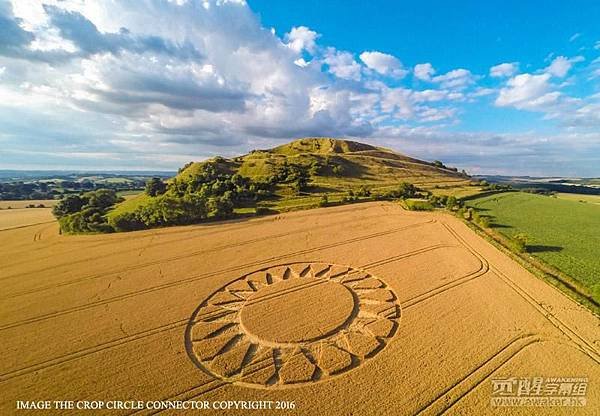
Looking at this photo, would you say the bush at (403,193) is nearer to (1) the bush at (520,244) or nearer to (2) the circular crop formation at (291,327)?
(1) the bush at (520,244)

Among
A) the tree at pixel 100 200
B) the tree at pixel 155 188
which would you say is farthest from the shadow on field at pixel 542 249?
the tree at pixel 100 200

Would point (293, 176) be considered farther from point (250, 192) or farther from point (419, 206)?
point (419, 206)

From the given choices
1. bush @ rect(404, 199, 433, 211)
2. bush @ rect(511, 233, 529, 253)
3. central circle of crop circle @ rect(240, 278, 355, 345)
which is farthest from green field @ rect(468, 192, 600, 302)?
central circle of crop circle @ rect(240, 278, 355, 345)

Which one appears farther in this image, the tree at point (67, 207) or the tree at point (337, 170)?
the tree at point (337, 170)

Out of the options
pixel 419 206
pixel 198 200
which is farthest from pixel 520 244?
pixel 198 200

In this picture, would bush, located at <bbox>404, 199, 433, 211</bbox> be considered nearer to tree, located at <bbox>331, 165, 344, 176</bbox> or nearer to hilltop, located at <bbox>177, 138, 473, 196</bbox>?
hilltop, located at <bbox>177, 138, 473, 196</bbox>

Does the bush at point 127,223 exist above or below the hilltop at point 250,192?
below
